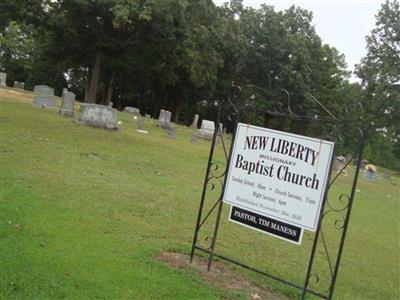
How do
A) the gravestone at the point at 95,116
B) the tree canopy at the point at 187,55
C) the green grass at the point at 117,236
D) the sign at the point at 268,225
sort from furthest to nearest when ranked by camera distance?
the tree canopy at the point at 187,55, the gravestone at the point at 95,116, the sign at the point at 268,225, the green grass at the point at 117,236

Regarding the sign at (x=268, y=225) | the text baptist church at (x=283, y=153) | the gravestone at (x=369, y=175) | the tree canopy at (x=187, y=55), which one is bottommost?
the gravestone at (x=369, y=175)

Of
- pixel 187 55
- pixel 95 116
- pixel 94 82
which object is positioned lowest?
pixel 95 116

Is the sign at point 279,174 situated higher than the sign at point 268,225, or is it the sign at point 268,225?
the sign at point 279,174

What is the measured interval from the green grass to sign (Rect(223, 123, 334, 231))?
102 centimetres

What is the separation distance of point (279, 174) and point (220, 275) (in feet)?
4.72

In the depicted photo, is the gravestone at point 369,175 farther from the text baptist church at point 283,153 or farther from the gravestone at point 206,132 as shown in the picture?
the text baptist church at point 283,153

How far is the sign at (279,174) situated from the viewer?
195 inches

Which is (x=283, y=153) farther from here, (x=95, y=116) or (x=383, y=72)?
(x=383, y=72)

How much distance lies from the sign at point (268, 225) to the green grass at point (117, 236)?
76 cm

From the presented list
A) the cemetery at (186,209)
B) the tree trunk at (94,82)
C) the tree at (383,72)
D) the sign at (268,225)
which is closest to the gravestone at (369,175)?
the tree at (383,72)

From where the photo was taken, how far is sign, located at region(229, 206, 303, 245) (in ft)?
16.7

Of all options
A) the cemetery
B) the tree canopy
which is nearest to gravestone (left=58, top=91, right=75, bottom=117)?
the cemetery

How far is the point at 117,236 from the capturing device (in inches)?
246

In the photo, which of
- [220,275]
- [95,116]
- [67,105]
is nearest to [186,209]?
[220,275]
